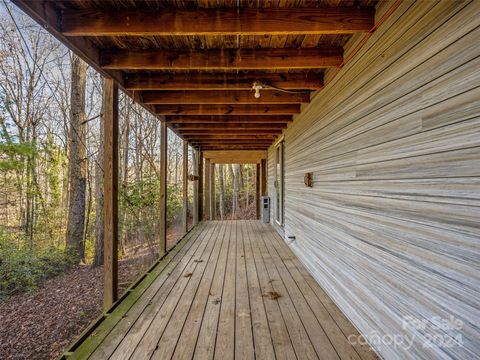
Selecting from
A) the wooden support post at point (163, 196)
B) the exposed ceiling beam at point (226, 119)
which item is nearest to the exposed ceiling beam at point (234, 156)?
the exposed ceiling beam at point (226, 119)

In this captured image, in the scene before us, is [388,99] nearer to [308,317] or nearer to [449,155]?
[449,155]

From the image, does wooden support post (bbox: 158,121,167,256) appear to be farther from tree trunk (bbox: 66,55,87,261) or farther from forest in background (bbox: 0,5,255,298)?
tree trunk (bbox: 66,55,87,261)

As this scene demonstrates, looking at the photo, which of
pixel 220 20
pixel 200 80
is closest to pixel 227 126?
pixel 200 80

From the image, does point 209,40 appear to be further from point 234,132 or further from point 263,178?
point 263,178

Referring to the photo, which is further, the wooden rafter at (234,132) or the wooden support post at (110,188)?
the wooden rafter at (234,132)

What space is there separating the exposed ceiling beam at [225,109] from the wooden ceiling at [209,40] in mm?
362

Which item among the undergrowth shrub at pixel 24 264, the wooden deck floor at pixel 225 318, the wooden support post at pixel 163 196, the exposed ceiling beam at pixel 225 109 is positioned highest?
the exposed ceiling beam at pixel 225 109

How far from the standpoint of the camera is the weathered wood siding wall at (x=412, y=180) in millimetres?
1016

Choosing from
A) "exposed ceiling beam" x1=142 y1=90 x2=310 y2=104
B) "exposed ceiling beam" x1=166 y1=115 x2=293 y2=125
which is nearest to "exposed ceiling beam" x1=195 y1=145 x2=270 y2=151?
"exposed ceiling beam" x1=166 y1=115 x2=293 y2=125

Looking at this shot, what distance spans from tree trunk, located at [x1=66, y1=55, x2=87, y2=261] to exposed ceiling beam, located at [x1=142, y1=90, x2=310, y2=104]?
349 cm

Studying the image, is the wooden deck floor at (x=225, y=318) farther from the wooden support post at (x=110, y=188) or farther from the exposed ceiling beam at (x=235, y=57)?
the exposed ceiling beam at (x=235, y=57)

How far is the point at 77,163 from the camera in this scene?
5715 mm

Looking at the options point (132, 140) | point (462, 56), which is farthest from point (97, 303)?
point (462, 56)

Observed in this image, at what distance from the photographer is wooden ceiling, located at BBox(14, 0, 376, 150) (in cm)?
172
